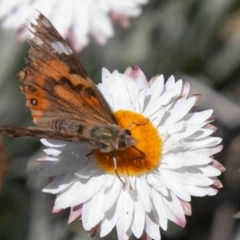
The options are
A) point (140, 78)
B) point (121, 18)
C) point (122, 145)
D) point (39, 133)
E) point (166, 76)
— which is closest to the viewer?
point (39, 133)

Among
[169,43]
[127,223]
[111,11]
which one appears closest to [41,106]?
[127,223]

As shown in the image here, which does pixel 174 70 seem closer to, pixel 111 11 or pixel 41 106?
pixel 111 11

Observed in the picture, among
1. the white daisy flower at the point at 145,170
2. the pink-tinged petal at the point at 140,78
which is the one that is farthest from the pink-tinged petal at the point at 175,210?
the pink-tinged petal at the point at 140,78

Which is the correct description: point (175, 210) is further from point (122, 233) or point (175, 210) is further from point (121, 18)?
point (121, 18)

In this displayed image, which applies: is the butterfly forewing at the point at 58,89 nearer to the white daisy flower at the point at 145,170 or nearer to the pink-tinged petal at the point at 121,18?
the white daisy flower at the point at 145,170

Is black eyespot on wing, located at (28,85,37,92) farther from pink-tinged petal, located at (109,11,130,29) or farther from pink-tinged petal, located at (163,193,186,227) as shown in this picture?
pink-tinged petal, located at (109,11,130,29)

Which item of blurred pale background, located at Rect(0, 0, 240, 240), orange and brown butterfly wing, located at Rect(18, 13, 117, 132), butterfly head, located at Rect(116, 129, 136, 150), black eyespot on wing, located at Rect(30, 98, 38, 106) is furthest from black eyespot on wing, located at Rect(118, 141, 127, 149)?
blurred pale background, located at Rect(0, 0, 240, 240)

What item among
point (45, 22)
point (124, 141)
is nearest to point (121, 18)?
point (45, 22)
